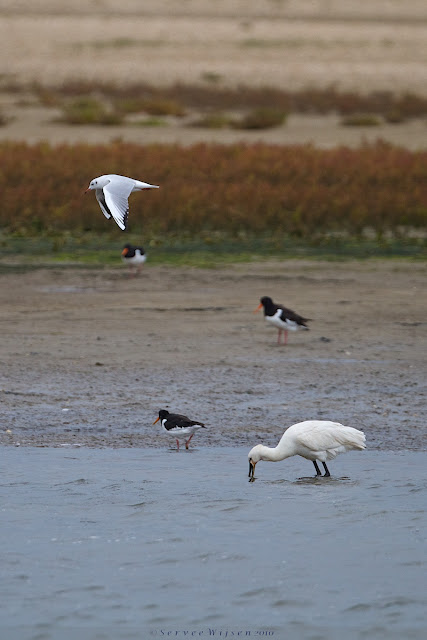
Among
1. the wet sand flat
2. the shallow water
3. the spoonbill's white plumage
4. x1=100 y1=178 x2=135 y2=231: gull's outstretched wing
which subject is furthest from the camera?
the wet sand flat

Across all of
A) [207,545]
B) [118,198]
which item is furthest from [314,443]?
[118,198]

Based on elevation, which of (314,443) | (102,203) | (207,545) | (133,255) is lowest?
(207,545)

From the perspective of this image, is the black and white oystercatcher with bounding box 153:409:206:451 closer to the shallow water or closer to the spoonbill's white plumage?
the shallow water

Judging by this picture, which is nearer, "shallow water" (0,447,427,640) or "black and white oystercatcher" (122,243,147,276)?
"shallow water" (0,447,427,640)

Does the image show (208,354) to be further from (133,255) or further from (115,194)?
(133,255)

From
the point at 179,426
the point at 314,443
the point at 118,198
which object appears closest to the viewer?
the point at 314,443

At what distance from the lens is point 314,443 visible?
9.17m

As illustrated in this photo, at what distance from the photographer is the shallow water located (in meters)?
6.76

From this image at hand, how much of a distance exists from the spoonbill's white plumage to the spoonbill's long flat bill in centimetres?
194

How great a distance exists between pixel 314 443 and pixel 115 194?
2363mm

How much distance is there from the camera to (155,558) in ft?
25.0

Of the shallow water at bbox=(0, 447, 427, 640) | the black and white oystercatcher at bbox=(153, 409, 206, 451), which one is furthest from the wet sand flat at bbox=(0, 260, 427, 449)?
the shallow water at bbox=(0, 447, 427, 640)

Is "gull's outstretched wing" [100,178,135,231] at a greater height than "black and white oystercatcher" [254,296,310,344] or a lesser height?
greater

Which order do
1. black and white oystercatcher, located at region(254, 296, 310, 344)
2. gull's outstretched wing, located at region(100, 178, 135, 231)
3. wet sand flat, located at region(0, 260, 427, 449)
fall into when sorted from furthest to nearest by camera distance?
black and white oystercatcher, located at region(254, 296, 310, 344) → wet sand flat, located at region(0, 260, 427, 449) → gull's outstretched wing, located at region(100, 178, 135, 231)
